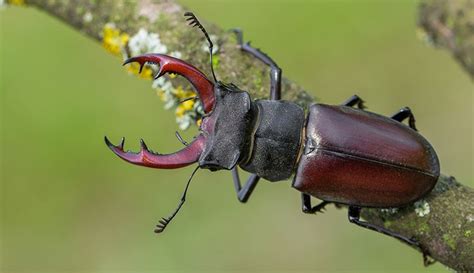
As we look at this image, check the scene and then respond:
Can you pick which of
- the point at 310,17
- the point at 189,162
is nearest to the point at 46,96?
the point at 310,17

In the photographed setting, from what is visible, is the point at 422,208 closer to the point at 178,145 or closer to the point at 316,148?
the point at 316,148

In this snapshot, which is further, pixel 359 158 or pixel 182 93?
pixel 182 93

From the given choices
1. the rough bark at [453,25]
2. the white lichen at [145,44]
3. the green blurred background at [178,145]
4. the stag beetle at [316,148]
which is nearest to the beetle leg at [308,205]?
the stag beetle at [316,148]

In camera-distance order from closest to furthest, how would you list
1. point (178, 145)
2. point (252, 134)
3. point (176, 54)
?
point (252, 134) < point (176, 54) < point (178, 145)

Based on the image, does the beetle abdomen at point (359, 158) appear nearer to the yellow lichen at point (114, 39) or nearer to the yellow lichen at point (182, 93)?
the yellow lichen at point (182, 93)

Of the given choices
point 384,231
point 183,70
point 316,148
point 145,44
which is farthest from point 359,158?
point 145,44

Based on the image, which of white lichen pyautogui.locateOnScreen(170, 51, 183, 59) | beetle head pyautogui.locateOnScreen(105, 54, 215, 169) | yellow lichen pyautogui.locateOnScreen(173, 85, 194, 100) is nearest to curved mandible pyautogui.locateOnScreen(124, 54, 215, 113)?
beetle head pyautogui.locateOnScreen(105, 54, 215, 169)

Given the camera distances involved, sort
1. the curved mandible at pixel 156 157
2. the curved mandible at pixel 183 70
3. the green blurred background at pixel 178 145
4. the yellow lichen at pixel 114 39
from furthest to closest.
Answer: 1. the green blurred background at pixel 178 145
2. the yellow lichen at pixel 114 39
3. the curved mandible at pixel 183 70
4. the curved mandible at pixel 156 157
